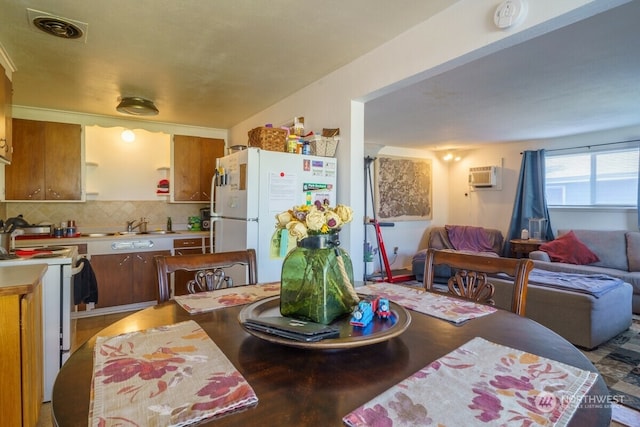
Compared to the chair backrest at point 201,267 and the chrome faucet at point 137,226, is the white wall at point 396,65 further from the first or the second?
the chrome faucet at point 137,226

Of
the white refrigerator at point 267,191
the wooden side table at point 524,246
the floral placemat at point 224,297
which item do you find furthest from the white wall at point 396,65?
the wooden side table at point 524,246

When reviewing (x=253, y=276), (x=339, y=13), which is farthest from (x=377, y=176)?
(x=253, y=276)

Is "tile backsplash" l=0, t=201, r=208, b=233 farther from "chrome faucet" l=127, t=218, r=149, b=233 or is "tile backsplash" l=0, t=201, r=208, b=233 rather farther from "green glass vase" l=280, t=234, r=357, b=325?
"green glass vase" l=280, t=234, r=357, b=325

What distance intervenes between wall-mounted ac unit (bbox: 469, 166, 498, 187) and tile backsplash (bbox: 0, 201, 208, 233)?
15.4 ft

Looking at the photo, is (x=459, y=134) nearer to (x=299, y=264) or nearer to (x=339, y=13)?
(x=339, y=13)

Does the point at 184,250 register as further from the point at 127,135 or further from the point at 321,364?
the point at 321,364

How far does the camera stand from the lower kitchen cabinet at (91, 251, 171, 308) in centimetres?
367

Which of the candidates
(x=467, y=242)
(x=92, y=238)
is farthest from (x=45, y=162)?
(x=467, y=242)

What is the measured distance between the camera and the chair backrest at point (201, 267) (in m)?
1.38

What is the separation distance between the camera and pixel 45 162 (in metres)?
3.73

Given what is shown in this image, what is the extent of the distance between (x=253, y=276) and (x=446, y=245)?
4960 mm

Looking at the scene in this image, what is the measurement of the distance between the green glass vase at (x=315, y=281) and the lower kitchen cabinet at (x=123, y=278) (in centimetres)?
313

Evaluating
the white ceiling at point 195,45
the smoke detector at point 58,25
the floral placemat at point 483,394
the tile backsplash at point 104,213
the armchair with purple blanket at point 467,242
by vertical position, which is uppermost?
the white ceiling at point 195,45

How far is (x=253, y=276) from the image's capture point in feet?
5.40
